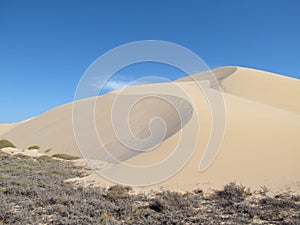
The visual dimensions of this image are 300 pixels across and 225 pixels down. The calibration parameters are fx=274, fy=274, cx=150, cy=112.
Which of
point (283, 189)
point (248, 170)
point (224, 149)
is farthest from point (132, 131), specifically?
point (283, 189)

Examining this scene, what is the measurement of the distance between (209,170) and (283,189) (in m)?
3.12

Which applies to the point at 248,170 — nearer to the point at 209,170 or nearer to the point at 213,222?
the point at 209,170

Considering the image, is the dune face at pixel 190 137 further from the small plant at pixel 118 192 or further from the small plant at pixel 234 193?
the small plant at pixel 118 192

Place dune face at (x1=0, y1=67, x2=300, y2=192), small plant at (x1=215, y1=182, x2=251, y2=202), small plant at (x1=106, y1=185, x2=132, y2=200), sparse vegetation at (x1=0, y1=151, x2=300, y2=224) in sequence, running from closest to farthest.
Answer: sparse vegetation at (x1=0, y1=151, x2=300, y2=224), small plant at (x1=215, y1=182, x2=251, y2=202), small plant at (x1=106, y1=185, x2=132, y2=200), dune face at (x1=0, y1=67, x2=300, y2=192)

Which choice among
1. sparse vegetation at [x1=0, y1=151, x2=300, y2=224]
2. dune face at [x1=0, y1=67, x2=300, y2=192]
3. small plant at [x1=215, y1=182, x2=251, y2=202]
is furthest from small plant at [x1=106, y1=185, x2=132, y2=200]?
small plant at [x1=215, y1=182, x2=251, y2=202]

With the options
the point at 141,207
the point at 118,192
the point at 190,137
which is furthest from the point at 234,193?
the point at 190,137

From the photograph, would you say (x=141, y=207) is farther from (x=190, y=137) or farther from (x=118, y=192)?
(x=190, y=137)

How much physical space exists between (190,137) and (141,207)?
726cm

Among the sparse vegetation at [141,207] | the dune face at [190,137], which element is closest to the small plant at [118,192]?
the sparse vegetation at [141,207]

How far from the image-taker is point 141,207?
26.5 ft

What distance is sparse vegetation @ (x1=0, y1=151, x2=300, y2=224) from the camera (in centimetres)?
684

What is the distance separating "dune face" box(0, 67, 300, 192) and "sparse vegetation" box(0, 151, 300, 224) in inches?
64.7

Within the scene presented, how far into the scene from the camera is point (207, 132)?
15.1 metres

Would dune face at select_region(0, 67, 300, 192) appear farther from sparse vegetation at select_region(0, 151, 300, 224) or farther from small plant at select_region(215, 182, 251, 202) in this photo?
sparse vegetation at select_region(0, 151, 300, 224)
